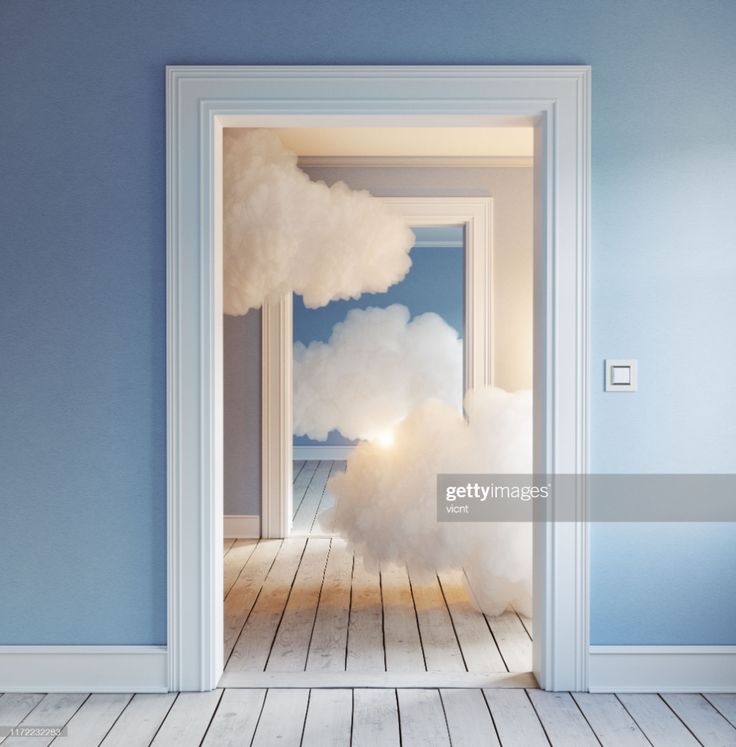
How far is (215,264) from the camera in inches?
107

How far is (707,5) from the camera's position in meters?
2.71

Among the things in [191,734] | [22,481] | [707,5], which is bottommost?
[191,734]

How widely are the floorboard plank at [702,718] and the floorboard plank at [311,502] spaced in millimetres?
2936

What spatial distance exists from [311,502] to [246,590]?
2.41m

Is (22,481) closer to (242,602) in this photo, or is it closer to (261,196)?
(242,602)

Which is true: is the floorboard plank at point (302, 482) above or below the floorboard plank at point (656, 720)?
above

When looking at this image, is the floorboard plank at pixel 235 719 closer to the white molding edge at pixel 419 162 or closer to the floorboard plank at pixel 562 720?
the floorboard plank at pixel 562 720

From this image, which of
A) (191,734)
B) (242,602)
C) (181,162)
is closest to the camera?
(191,734)

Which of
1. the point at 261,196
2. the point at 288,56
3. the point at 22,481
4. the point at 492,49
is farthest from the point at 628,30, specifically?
the point at 22,481

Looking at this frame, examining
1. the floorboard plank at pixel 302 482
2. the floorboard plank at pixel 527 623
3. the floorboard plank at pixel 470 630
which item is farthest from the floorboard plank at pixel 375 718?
the floorboard plank at pixel 302 482

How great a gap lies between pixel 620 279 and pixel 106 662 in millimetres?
2217

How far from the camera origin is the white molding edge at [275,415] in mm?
5043

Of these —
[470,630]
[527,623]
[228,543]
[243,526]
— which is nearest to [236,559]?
[228,543]

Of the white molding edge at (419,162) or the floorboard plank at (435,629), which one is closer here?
the floorboard plank at (435,629)
